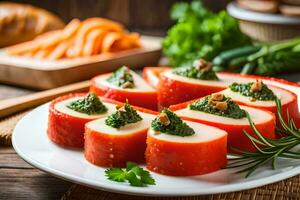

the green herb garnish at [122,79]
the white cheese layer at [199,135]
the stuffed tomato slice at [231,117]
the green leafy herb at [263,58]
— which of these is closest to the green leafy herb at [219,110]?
the stuffed tomato slice at [231,117]

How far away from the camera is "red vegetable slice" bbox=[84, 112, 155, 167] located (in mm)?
2053

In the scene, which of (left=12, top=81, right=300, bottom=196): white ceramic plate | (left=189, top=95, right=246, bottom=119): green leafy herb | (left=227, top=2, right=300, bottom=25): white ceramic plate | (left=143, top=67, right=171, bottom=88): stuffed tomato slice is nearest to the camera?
(left=12, top=81, right=300, bottom=196): white ceramic plate

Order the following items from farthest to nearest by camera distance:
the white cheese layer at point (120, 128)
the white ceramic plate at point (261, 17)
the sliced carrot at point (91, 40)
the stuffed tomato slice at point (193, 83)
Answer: the white ceramic plate at point (261, 17) < the sliced carrot at point (91, 40) < the stuffed tomato slice at point (193, 83) < the white cheese layer at point (120, 128)

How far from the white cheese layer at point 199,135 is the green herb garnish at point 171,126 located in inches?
0.5

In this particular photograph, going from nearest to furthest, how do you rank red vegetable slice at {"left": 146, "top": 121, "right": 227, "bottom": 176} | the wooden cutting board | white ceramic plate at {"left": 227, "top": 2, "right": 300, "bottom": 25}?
red vegetable slice at {"left": 146, "top": 121, "right": 227, "bottom": 176}
the wooden cutting board
white ceramic plate at {"left": 227, "top": 2, "right": 300, "bottom": 25}

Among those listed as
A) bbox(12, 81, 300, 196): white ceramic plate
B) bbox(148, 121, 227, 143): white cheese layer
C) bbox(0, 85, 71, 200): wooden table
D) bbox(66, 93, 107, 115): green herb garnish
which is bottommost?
bbox(0, 85, 71, 200): wooden table

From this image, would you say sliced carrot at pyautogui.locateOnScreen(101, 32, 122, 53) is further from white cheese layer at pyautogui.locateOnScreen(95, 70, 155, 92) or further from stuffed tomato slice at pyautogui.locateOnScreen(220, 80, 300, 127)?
stuffed tomato slice at pyautogui.locateOnScreen(220, 80, 300, 127)

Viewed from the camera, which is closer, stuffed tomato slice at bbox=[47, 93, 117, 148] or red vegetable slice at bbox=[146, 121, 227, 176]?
red vegetable slice at bbox=[146, 121, 227, 176]

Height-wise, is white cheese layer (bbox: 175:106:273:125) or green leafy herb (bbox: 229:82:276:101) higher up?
green leafy herb (bbox: 229:82:276:101)

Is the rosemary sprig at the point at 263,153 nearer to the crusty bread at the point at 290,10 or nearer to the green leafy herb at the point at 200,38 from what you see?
the green leafy herb at the point at 200,38

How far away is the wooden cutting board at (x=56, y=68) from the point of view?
3504 millimetres

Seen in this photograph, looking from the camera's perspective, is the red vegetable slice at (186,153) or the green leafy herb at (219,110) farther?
the green leafy herb at (219,110)

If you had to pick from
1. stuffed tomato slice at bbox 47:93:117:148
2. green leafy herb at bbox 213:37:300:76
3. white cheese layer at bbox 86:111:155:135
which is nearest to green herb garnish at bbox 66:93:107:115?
stuffed tomato slice at bbox 47:93:117:148

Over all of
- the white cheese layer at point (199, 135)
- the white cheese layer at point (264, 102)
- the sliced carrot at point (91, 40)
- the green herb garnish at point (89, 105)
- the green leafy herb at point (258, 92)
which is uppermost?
the green leafy herb at point (258, 92)
